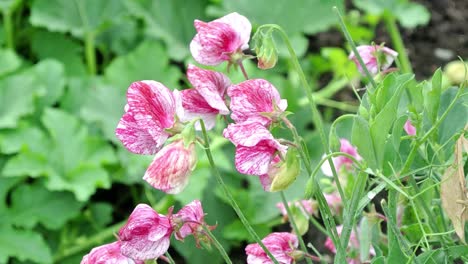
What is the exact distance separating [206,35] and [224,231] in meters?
1.31

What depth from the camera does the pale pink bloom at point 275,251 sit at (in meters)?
1.15

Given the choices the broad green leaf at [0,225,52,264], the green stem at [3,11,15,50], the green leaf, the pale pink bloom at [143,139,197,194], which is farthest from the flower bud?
the green stem at [3,11,15,50]

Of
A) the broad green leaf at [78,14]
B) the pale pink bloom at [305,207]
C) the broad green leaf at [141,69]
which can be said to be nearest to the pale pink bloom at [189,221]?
the pale pink bloom at [305,207]

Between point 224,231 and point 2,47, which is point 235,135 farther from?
point 2,47

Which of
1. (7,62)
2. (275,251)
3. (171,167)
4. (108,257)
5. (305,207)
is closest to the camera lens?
(171,167)

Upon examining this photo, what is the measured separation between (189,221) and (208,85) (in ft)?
0.51

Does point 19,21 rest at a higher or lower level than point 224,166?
higher

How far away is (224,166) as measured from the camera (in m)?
2.27

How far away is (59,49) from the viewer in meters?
2.82

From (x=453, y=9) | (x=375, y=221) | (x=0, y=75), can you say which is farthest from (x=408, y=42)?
(x=375, y=221)

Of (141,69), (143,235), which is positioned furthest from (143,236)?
(141,69)

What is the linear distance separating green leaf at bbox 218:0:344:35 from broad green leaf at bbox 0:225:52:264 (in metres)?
0.93

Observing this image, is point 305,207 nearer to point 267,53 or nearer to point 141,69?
point 267,53

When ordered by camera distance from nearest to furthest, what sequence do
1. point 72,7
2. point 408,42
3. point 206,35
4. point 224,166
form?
point 206,35 → point 224,166 → point 72,7 → point 408,42
